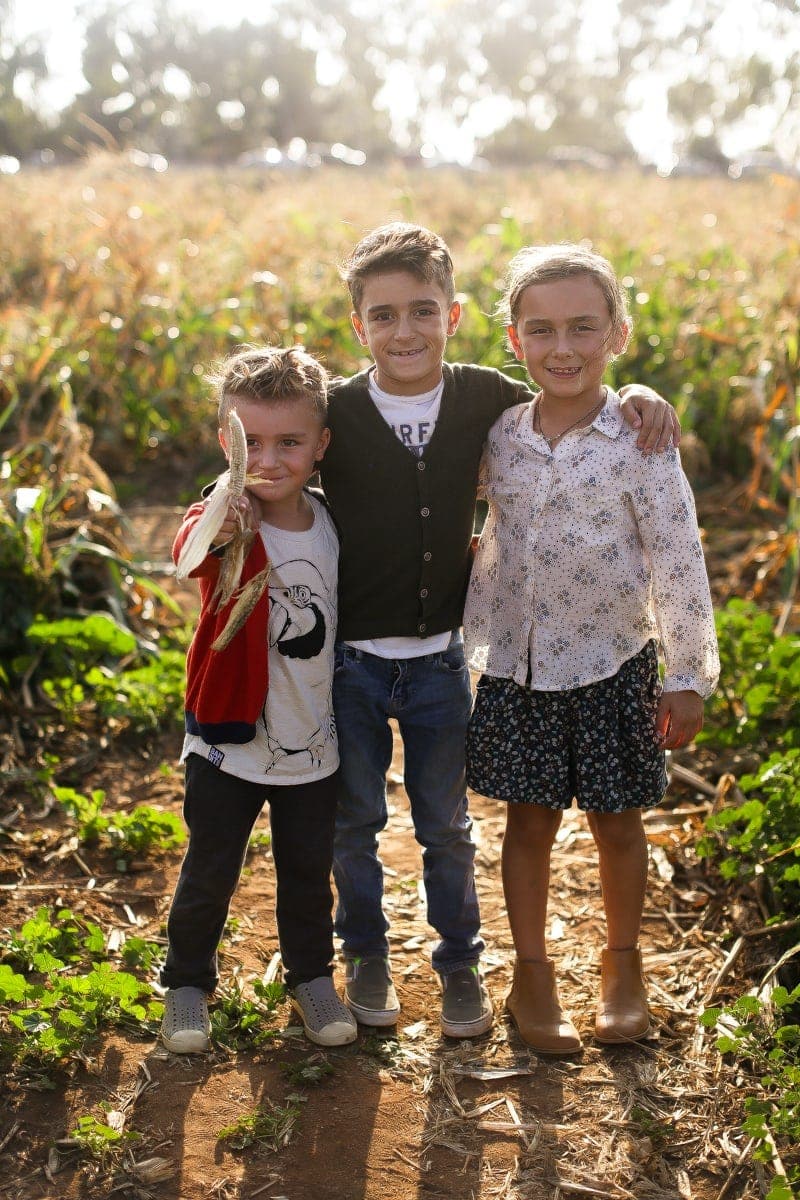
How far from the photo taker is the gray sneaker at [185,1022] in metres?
2.57

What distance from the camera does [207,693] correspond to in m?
2.43

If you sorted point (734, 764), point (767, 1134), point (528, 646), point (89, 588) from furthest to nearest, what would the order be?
point (89, 588) → point (734, 764) → point (528, 646) → point (767, 1134)

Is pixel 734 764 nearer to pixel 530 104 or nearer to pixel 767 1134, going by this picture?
pixel 767 1134

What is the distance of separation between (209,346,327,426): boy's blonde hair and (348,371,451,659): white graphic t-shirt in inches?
5.5

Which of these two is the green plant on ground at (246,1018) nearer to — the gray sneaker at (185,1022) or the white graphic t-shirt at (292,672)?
the gray sneaker at (185,1022)

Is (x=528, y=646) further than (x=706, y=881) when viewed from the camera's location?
No

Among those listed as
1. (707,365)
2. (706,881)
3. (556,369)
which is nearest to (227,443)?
(556,369)

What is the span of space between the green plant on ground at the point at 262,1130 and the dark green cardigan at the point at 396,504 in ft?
3.21

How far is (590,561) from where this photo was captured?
8.34 feet

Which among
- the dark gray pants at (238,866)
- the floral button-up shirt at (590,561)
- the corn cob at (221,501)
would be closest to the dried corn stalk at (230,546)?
the corn cob at (221,501)

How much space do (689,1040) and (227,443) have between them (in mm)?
1685

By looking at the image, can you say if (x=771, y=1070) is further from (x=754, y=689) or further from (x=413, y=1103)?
(x=754, y=689)

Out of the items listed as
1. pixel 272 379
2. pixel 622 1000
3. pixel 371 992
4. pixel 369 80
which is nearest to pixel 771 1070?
pixel 622 1000

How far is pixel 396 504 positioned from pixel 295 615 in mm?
320
